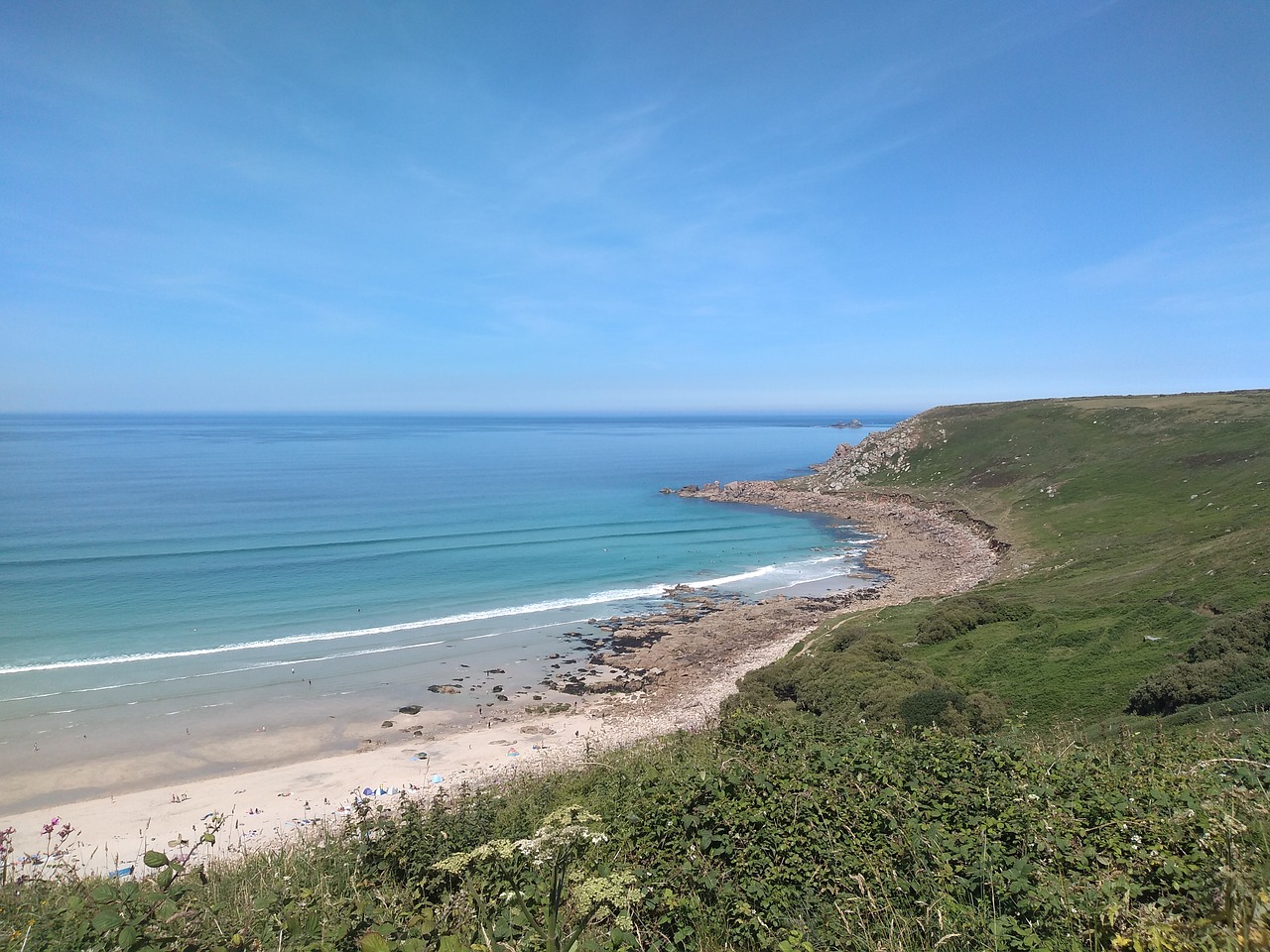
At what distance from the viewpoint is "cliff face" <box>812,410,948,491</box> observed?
86.8m

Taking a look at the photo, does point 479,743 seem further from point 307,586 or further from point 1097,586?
point 1097,586

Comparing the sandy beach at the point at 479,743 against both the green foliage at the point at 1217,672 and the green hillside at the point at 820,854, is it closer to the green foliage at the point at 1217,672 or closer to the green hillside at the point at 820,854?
the green hillside at the point at 820,854

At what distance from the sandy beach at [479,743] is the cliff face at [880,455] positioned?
4269 centimetres

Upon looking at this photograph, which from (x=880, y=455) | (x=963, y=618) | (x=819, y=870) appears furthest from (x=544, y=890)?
(x=880, y=455)

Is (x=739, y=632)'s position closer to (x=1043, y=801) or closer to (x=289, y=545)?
(x=1043, y=801)

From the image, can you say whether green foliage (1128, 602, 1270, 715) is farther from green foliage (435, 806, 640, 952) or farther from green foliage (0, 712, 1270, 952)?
green foliage (435, 806, 640, 952)

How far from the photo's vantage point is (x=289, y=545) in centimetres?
4956

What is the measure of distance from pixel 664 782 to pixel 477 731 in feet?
57.0

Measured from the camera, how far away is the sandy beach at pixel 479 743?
16297 millimetres

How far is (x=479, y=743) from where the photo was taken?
22.5 m

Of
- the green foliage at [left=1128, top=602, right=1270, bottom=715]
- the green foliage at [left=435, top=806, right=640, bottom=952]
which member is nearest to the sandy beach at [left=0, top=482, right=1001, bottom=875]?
the green foliage at [left=435, top=806, right=640, bottom=952]

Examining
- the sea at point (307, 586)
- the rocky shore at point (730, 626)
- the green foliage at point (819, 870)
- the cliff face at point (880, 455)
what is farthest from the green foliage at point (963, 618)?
the cliff face at point (880, 455)

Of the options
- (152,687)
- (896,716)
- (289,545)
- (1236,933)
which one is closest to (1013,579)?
(896,716)

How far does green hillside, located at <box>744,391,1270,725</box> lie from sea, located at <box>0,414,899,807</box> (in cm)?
1311
